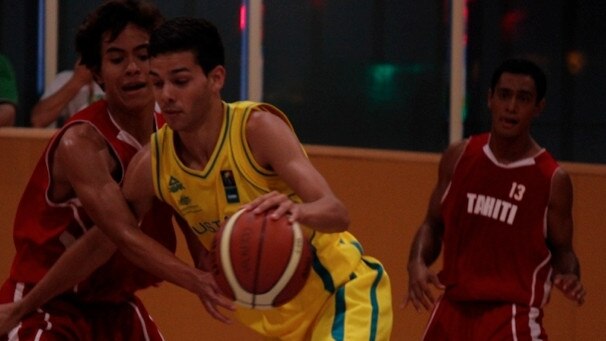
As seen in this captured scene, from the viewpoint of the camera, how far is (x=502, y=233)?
529 centimetres

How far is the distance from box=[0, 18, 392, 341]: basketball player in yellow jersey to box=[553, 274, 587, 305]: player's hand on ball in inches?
45.1

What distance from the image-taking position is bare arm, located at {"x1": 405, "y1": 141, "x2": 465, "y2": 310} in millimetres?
5125

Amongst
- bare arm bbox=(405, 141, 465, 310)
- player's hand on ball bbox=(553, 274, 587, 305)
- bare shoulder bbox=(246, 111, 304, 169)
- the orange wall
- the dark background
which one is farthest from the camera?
the dark background

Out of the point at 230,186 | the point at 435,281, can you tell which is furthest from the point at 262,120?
the point at 435,281

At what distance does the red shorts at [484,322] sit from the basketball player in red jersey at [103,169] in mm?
1385

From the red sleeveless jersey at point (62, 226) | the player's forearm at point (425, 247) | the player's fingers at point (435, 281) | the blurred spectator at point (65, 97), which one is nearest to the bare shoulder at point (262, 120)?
the red sleeveless jersey at point (62, 226)

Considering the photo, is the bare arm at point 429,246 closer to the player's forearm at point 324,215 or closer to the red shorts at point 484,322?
the red shorts at point 484,322

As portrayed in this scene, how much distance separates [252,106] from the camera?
393 centimetres

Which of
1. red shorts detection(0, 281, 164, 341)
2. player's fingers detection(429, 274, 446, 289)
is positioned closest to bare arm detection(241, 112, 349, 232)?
red shorts detection(0, 281, 164, 341)

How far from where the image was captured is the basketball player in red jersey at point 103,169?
4199 mm

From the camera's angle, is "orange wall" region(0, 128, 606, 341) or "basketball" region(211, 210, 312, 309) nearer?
"basketball" region(211, 210, 312, 309)

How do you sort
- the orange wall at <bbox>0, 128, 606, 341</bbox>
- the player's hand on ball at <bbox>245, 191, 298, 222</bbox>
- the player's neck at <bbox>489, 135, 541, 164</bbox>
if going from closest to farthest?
the player's hand on ball at <bbox>245, 191, 298, 222</bbox>
the player's neck at <bbox>489, 135, 541, 164</bbox>
the orange wall at <bbox>0, 128, 606, 341</bbox>

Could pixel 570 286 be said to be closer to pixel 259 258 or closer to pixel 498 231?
pixel 498 231

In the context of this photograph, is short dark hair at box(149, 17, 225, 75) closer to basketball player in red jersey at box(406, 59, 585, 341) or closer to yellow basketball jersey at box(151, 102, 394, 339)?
yellow basketball jersey at box(151, 102, 394, 339)
